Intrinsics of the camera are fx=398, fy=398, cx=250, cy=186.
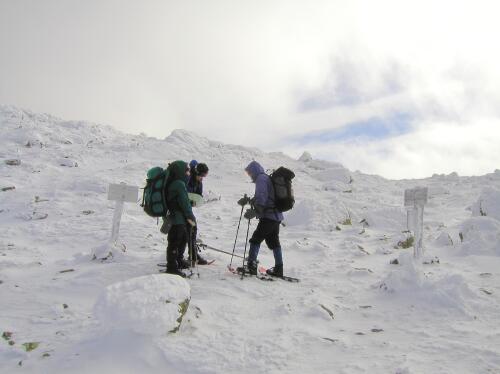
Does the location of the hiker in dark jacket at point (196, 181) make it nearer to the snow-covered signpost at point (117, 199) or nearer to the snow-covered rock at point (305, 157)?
the snow-covered signpost at point (117, 199)

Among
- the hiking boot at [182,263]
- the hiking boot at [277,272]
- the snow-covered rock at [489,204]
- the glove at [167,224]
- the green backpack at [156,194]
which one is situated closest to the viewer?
the green backpack at [156,194]

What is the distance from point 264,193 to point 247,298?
5.85ft

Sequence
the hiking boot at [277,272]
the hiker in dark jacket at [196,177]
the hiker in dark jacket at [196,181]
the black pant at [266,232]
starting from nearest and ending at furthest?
the black pant at [266,232], the hiking boot at [277,272], the hiker in dark jacket at [196,181], the hiker in dark jacket at [196,177]

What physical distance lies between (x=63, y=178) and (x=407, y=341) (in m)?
14.8

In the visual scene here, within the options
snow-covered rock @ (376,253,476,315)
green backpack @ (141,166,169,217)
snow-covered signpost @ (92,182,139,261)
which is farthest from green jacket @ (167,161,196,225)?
snow-covered rock @ (376,253,476,315)

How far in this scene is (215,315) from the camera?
497 cm

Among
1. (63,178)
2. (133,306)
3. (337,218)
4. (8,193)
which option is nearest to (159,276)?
(133,306)

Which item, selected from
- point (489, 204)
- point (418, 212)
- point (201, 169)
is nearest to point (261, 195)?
point (201, 169)

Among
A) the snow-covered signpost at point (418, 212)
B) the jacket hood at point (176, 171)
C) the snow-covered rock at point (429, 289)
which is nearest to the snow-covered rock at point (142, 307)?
the jacket hood at point (176, 171)

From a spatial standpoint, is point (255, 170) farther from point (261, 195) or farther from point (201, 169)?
point (201, 169)

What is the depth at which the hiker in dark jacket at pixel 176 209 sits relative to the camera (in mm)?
6043

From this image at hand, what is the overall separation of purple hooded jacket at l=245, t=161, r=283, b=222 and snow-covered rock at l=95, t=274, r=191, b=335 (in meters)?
2.61

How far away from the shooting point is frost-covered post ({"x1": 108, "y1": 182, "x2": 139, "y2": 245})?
7.87 metres

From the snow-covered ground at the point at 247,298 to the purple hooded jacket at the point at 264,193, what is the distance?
A: 115 centimetres
